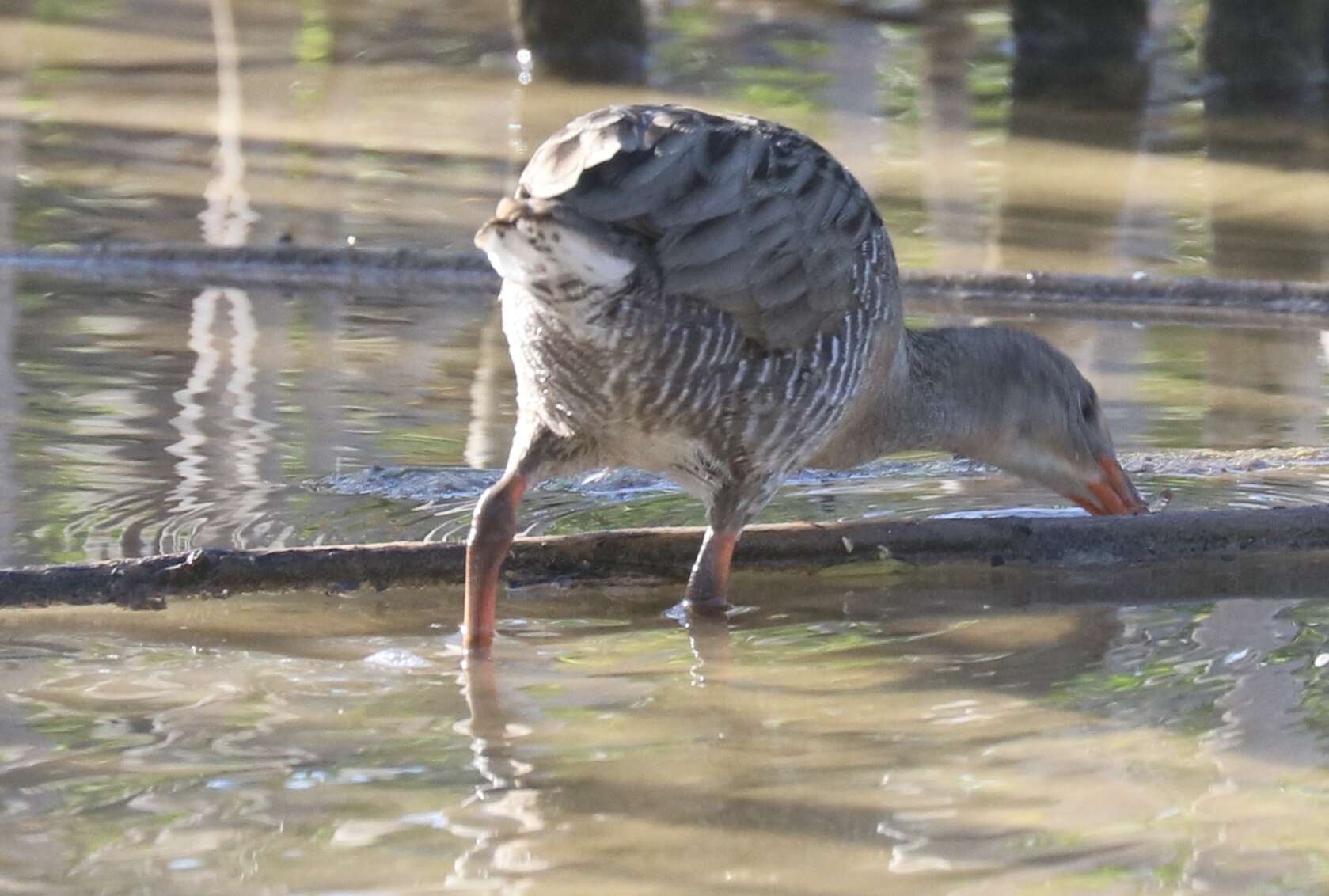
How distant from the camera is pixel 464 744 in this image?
13.7 ft

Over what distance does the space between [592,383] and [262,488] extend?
4.76ft

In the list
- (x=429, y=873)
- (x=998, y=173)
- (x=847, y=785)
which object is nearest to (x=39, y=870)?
(x=429, y=873)

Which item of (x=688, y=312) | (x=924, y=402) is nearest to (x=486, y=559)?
(x=688, y=312)

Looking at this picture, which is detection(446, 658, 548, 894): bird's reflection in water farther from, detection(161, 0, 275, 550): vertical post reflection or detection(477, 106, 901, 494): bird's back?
detection(161, 0, 275, 550): vertical post reflection

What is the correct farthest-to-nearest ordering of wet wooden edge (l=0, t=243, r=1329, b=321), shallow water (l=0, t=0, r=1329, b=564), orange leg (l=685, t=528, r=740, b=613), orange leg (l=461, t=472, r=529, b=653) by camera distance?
wet wooden edge (l=0, t=243, r=1329, b=321) < shallow water (l=0, t=0, r=1329, b=564) < orange leg (l=685, t=528, r=740, b=613) < orange leg (l=461, t=472, r=529, b=653)

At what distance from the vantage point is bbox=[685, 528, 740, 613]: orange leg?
5270mm

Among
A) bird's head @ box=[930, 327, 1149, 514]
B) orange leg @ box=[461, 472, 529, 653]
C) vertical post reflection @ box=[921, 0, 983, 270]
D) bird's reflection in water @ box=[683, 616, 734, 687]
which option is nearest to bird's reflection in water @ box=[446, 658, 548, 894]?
orange leg @ box=[461, 472, 529, 653]

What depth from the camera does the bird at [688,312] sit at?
15.7ft

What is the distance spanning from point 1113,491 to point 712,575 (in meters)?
1.61

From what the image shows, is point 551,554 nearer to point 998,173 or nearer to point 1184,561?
point 1184,561

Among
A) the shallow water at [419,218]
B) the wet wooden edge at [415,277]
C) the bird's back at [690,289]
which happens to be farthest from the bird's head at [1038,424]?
the wet wooden edge at [415,277]

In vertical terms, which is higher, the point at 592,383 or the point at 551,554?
the point at 592,383

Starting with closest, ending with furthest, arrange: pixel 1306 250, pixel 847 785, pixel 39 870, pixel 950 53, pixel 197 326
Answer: pixel 39 870 → pixel 847 785 → pixel 197 326 → pixel 1306 250 → pixel 950 53

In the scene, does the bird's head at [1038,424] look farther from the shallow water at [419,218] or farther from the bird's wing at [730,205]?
the bird's wing at [730,205]
